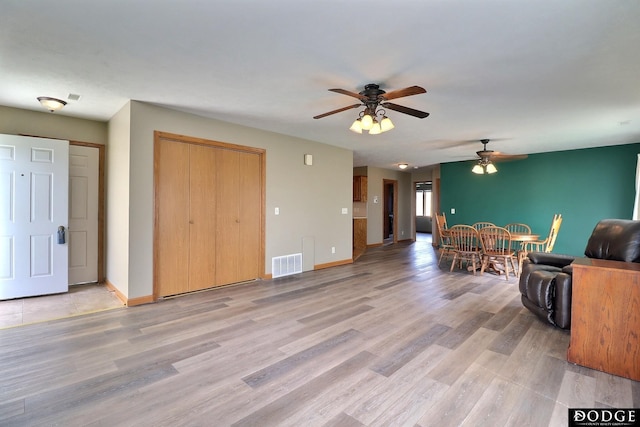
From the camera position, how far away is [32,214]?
3834mm

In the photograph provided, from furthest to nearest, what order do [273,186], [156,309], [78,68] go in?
[273,186] → [156,309] → [78,68]

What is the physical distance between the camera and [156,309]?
11.4 ft

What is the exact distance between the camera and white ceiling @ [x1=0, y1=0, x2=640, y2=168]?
1881 millimetres

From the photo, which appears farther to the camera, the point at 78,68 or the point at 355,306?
the point at 355,306

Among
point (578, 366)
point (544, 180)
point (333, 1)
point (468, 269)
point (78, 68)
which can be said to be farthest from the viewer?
point (544, 180)

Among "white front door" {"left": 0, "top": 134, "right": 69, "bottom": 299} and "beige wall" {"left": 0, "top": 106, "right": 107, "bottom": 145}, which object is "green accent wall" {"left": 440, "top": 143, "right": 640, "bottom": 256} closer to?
"beige wall" {"left": 0, "top": 106, "right": 107, "bottom": 145}

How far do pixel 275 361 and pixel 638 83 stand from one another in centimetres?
426

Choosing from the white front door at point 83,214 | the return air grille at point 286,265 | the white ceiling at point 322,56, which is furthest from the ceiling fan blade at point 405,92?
the white front door at point 83,214

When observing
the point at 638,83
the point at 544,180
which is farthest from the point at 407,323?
the point at 544,180

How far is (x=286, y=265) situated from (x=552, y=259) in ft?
12.3

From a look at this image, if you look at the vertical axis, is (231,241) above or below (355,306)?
above

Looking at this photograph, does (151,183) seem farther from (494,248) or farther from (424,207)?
(424,207)

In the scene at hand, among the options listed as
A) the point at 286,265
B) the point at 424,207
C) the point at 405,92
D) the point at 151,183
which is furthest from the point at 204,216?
the point at 424,207

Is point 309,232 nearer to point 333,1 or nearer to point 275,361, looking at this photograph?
point 275,361
